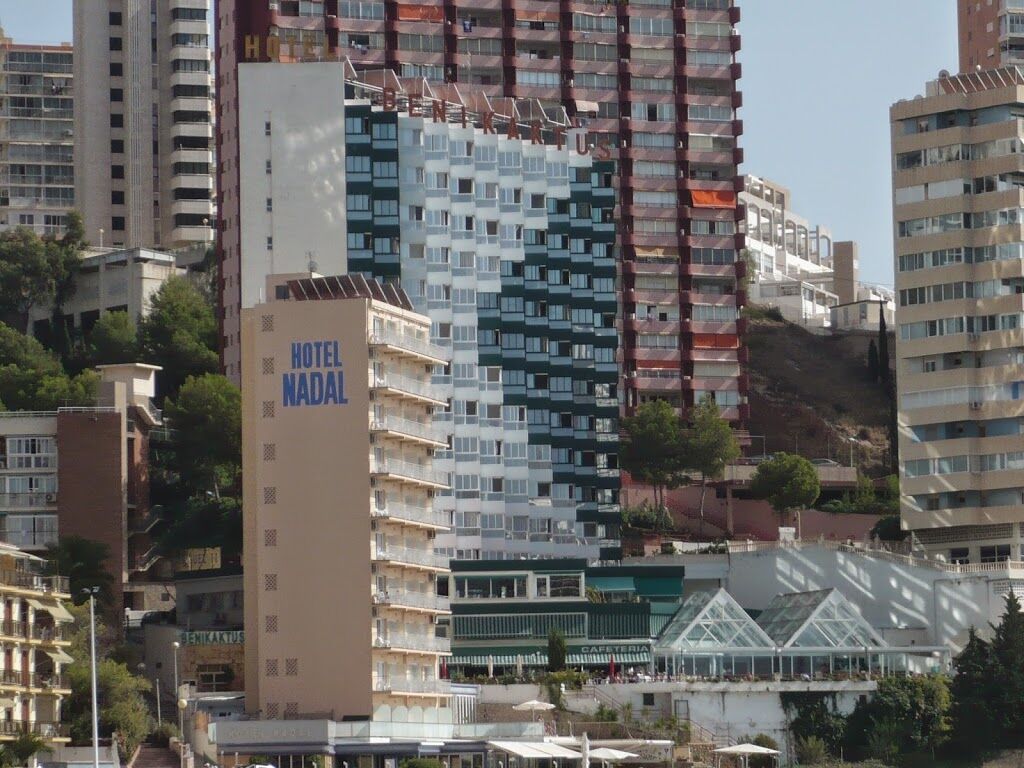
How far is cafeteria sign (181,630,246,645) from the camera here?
447 ft

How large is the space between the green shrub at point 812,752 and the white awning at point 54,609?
125 feet

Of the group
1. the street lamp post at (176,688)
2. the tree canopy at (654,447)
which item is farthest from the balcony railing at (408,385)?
the tree canopy at (654,447)

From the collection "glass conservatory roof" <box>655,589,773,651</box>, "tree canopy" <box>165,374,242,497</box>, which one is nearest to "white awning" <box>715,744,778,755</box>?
"glass conservatory roof" <box>655,589,773,651</box>

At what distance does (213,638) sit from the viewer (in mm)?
136750

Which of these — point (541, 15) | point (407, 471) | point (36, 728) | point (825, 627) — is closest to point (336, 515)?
point (407, 471)

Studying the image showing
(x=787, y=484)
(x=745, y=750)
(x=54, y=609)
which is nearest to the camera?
(x=745, y=750)

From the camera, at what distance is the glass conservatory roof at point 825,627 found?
138000 millimetres

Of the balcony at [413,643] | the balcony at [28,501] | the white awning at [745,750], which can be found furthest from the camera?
the balcony at [28,501]

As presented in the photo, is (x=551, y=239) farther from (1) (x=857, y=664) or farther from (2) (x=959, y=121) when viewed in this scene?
(1) (x=857, y=664)

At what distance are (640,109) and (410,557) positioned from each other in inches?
2598

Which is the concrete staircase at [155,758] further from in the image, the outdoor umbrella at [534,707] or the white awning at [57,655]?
the outdoor umbrella at [534,707]

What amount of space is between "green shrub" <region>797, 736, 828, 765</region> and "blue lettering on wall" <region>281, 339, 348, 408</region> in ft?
98.7

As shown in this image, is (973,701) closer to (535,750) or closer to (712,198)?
(535,750)

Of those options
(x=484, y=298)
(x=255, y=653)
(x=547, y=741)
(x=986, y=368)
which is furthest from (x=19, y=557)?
(x=986, y=368)
